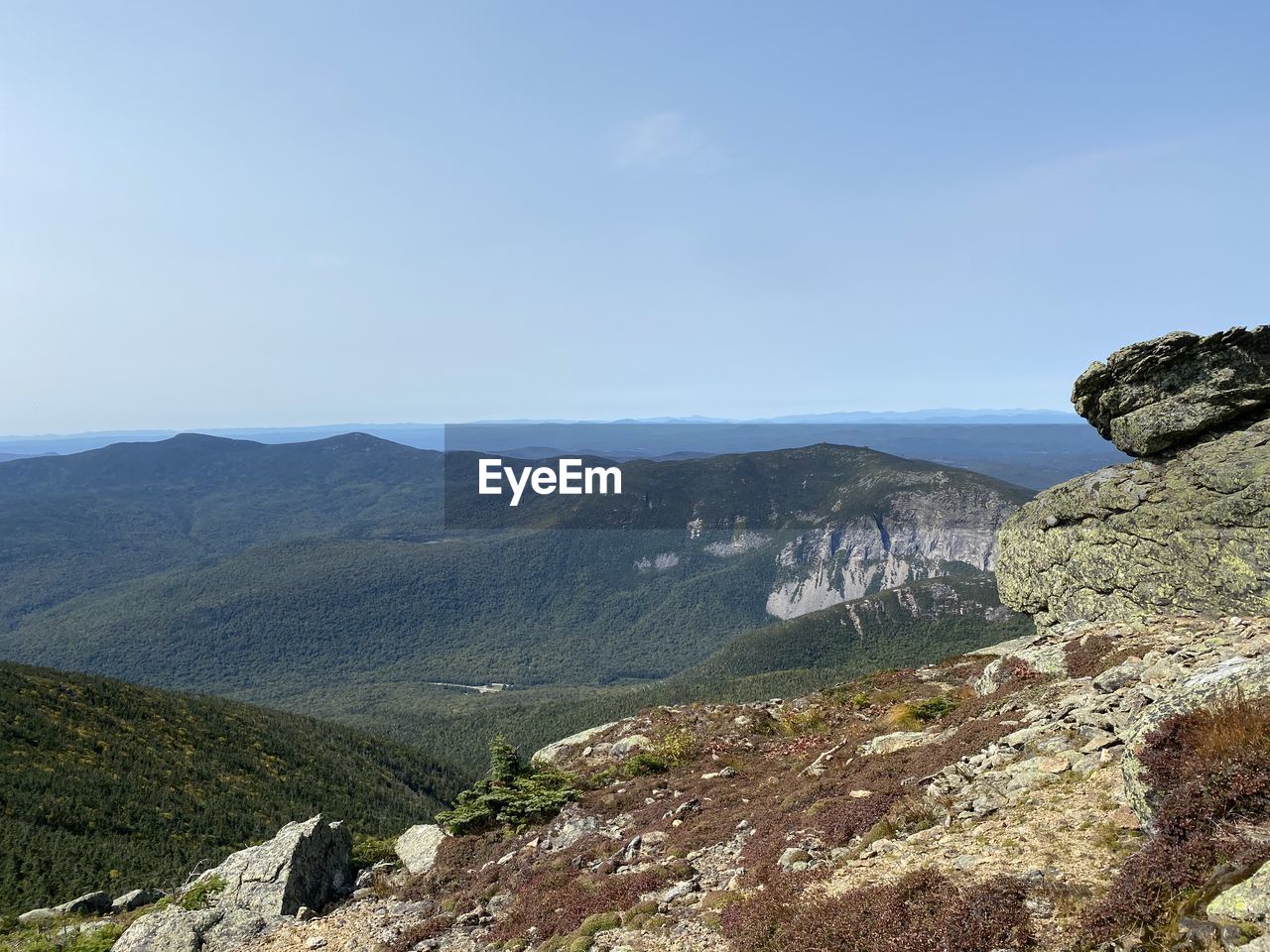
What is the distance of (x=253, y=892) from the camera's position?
20.9m

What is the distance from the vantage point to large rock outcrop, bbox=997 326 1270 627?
22.5 metres

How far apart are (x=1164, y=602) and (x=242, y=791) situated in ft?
329

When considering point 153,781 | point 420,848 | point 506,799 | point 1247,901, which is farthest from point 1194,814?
point 153,781

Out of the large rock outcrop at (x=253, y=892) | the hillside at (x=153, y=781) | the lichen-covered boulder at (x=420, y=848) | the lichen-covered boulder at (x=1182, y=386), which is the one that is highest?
the lichen-covered boulder at (x=1182, y=386)

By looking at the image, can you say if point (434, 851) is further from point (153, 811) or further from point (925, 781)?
point (153, 811)

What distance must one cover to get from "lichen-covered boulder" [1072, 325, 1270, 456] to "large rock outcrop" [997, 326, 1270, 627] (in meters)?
0.04

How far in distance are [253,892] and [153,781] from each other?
2999 inches

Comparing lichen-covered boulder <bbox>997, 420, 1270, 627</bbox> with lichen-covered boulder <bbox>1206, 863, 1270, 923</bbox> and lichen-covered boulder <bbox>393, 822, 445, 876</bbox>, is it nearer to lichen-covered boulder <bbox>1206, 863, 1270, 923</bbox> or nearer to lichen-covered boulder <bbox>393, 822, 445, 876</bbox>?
lichen-covered boulder <bbox>1206, 863, 1270, 923</bbox>

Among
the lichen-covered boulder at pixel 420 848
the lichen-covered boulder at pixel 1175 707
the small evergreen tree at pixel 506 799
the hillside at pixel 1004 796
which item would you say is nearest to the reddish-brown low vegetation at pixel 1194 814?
the hillside at pixel 1004 796

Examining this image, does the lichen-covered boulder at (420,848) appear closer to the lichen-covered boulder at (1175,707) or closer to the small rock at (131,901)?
the small rock at (131,901)

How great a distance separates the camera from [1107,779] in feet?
41.7

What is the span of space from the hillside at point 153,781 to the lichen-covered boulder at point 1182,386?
57.0m

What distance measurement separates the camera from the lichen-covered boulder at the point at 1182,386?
26078 millimetres

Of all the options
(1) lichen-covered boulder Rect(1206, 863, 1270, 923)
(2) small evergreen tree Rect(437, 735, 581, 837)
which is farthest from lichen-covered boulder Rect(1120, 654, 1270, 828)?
(2) small evergreen tree Rect(437, 735, 581, 837)
